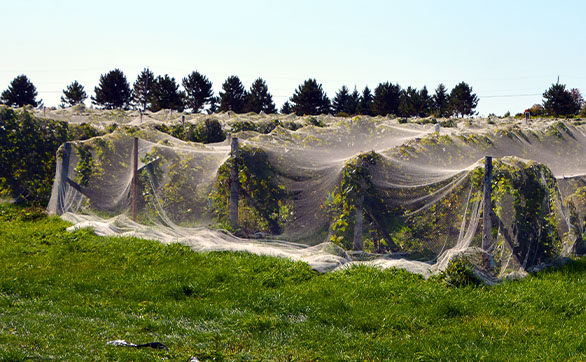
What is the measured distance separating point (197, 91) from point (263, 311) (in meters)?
46.2

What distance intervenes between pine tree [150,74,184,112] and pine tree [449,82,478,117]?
77.3 feet

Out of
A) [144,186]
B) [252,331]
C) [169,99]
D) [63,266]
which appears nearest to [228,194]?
[144,186]

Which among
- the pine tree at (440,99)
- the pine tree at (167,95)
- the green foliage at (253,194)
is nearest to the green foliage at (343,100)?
the pine tree at (440,99)

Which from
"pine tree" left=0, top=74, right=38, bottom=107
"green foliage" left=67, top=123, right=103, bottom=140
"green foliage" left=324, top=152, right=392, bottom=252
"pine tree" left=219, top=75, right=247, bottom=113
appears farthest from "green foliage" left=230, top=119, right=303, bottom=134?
"pine tree" left=0, top=74, right=38, bottom=107

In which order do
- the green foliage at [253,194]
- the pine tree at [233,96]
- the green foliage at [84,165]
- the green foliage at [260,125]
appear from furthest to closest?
the pine tree at [233,96] → the green foliage at [260,125] → the green foliage at [84,165] → the green foliage at [253,194]

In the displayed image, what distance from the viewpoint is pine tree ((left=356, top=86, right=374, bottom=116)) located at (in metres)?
55.8

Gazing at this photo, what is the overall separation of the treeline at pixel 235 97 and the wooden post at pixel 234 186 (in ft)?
126

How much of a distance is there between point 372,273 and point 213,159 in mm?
4731

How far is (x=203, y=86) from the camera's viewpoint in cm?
5138

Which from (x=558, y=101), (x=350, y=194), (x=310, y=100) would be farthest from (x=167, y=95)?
(x=350, y=194)

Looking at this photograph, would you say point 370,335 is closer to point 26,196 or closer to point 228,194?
point 228,194

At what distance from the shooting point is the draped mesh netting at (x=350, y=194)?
8.95 meters

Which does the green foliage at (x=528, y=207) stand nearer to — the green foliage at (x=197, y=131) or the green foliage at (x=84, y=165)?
the green foliage at (x=84, y=165)

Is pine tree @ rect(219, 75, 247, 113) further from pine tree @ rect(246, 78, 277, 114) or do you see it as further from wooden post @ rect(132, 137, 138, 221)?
wooden post @ rect(132, 137, 138, 221)
